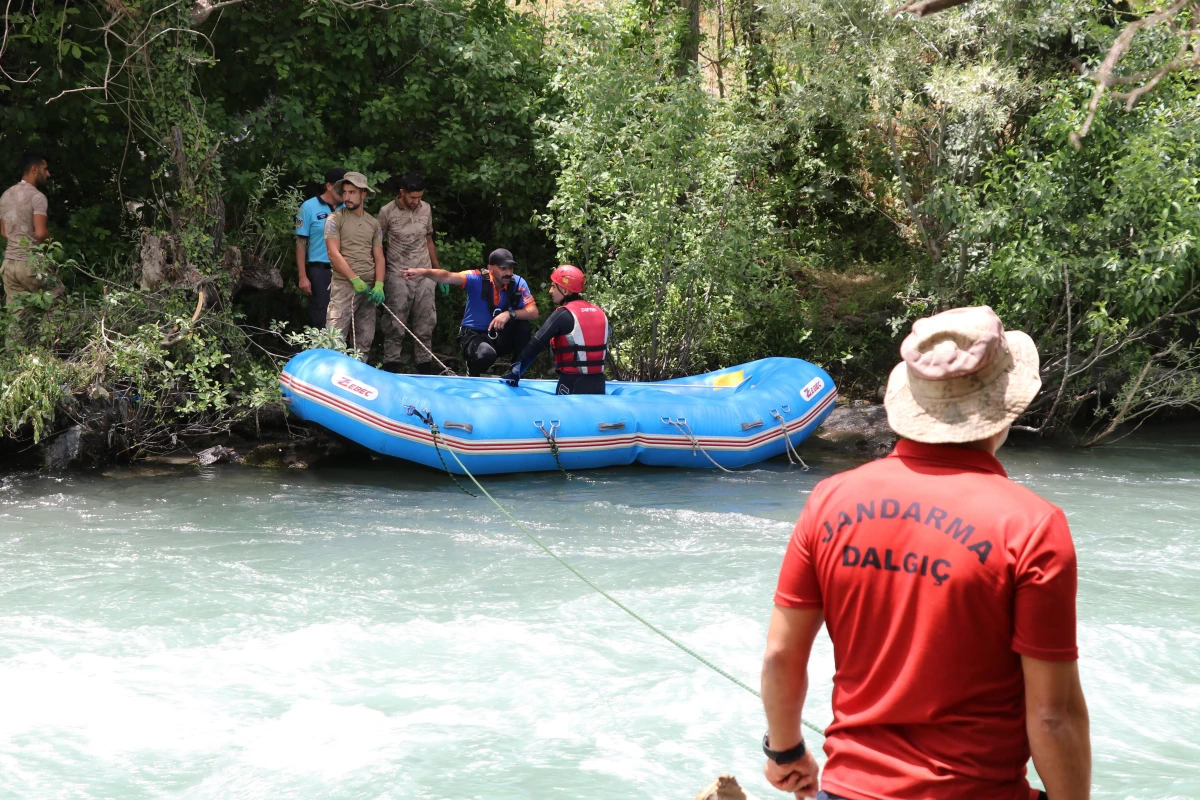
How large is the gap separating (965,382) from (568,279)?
256 inches

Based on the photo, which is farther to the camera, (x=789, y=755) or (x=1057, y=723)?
(x=789, y=755)

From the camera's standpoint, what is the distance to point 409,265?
9.45 m

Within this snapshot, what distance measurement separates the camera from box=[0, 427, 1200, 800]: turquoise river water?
3.69m

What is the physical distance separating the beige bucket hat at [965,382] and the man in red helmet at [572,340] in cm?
623

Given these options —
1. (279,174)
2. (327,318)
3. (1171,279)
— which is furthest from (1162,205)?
(279,174)

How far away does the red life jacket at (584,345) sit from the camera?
26.9ft

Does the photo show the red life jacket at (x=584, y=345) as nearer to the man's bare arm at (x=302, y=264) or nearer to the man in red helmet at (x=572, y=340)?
the man in red helmet at (x=572, y=340)

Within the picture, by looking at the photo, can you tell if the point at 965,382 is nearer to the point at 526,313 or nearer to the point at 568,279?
the point at 568,279

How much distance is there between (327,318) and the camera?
29.9 feet

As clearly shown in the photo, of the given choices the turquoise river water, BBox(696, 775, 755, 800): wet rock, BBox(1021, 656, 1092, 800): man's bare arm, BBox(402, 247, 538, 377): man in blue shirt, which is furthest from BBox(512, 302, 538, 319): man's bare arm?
BBox(1021, 656, 1092, 800): man's bare arm

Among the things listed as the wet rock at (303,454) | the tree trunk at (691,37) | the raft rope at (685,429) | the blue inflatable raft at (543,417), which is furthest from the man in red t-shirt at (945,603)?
the tree trunk at (691,37)

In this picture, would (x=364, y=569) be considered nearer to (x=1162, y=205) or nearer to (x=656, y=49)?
(x=656, y=49)

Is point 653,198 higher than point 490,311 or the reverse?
higher

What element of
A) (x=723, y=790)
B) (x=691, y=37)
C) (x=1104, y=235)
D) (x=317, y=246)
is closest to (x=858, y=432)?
(x=1104, y=235)
